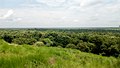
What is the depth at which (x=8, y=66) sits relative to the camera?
5.32 meters

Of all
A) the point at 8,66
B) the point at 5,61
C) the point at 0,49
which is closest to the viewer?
the point at 8,66

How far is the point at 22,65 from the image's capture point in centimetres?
556

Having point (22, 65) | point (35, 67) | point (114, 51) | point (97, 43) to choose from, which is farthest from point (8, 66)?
point (97, 43)

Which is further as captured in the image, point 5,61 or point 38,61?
point 38,61

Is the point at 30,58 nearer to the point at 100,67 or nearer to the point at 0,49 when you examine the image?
the point at 100,67

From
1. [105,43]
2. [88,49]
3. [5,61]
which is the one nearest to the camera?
[5,61]

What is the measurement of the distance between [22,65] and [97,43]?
69.1m

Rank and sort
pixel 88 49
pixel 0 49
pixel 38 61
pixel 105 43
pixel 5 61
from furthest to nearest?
pixel 105 43
pixel 88 49
pixel 0 49
pixel 38 61
pixel 5 61

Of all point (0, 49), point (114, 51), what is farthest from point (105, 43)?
point (0, 49)

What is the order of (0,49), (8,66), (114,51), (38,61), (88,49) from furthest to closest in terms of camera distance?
(88,49), (114,51), (0,49), (38,61), (8,66)

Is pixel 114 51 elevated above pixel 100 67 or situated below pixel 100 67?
below

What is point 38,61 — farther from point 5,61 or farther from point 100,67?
point 100,67

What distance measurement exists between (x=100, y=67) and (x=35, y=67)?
205 cm

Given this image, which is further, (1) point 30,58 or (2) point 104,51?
(2) point 104,51
